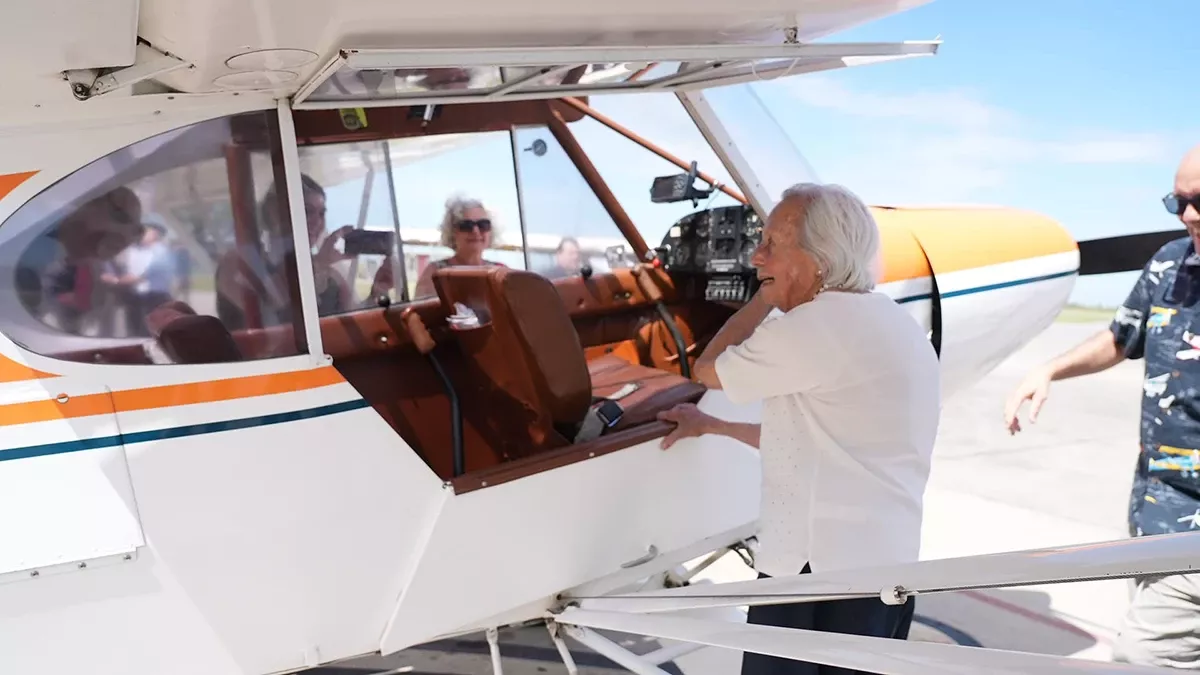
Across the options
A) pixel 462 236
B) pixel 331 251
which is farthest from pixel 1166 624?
pixel 331 251

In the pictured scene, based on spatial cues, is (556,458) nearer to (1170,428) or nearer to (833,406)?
(833,406)

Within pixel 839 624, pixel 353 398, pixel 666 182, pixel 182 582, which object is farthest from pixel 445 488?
pixel 666 182

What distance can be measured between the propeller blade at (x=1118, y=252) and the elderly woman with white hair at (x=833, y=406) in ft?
8.15

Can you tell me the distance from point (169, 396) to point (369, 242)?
48.2 inches

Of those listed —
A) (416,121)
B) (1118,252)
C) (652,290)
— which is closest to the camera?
(416,121)

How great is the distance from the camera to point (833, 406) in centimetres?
178

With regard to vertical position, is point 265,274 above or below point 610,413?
above

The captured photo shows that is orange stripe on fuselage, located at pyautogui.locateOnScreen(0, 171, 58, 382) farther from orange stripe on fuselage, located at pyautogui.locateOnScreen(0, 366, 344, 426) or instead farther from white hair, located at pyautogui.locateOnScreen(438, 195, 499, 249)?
white hair, located at pyautogui.locateOnScreen(438, 195, 499, 249)

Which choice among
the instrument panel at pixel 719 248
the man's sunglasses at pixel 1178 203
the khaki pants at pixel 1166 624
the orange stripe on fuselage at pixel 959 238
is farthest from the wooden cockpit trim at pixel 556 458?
the man's sunglasses at pixel 1178 203

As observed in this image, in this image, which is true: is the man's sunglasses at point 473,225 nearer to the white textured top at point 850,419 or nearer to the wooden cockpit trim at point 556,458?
the wooden cockpit trim at point 556,458

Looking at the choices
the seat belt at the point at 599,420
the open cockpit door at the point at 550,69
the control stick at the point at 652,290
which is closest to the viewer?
the open cockpit door at the point at 550,69

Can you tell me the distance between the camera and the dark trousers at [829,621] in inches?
71.4

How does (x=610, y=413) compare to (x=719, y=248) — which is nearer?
(x=610, y=413)

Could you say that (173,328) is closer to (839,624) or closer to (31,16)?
(31,16)
